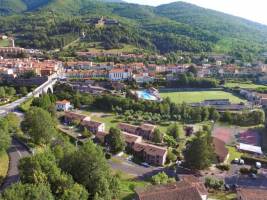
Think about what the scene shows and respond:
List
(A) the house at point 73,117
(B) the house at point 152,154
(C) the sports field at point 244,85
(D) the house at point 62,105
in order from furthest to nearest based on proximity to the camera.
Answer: (C) the sports field at point 244,85 < (D) the house at point 62,105 < (A) the house at point 73,117 < (B) the house at point 152,154

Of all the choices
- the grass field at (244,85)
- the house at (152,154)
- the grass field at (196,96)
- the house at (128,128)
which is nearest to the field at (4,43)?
the grass field at (196,96)

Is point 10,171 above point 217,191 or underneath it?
above

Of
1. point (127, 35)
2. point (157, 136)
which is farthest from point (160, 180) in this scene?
point (127, 35)

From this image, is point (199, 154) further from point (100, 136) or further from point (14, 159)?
point (14, 159)

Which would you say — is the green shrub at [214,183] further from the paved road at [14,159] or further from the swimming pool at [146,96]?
the swimming pool at [146,96]

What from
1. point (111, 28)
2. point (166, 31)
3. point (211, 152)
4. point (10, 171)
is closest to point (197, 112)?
point (211, 152)

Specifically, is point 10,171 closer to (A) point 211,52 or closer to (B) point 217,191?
(B) point 217,191

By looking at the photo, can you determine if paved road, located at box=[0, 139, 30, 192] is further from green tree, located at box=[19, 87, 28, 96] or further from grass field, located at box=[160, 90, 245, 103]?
grass field, located at box=[160, 90, 245, 103]
